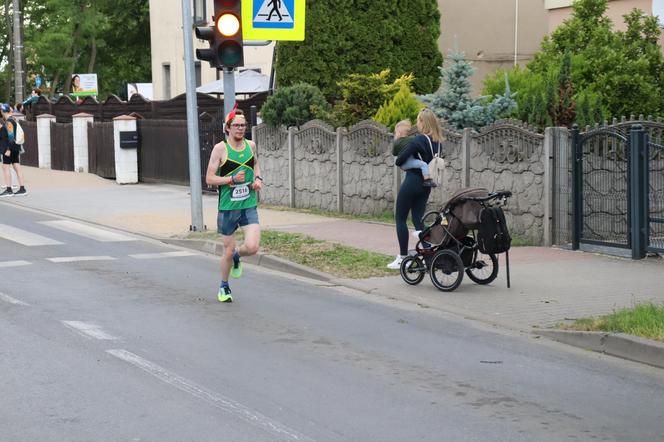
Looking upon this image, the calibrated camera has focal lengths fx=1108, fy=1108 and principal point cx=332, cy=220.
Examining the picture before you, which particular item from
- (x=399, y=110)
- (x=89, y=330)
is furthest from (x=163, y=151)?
(x=89, y=330)

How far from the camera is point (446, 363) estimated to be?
8.49 meters

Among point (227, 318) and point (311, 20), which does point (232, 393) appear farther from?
point (311, 20)

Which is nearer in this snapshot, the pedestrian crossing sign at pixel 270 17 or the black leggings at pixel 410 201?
the black leggings at pixel 410 201

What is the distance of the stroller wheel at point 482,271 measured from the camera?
38.3 feet

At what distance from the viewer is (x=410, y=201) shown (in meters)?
12.8

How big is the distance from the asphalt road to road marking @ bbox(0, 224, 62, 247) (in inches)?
159

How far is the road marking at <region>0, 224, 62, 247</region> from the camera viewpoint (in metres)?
16.2

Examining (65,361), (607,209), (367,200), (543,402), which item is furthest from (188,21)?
(543,402)

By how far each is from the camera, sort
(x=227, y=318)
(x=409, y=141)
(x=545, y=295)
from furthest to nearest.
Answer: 1. (x=409, y=141)
2. (x=545, y=295)
3. (x=227, y=318)

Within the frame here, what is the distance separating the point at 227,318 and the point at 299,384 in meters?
2.68

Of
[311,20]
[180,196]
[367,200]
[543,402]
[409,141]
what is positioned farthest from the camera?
[311,20]

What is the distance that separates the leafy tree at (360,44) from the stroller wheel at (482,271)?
14.8 metres

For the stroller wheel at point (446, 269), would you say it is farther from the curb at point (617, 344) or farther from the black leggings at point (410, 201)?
the curb at point (617, 344)

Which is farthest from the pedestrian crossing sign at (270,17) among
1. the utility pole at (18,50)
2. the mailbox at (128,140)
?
the utility pole at (18,50)
